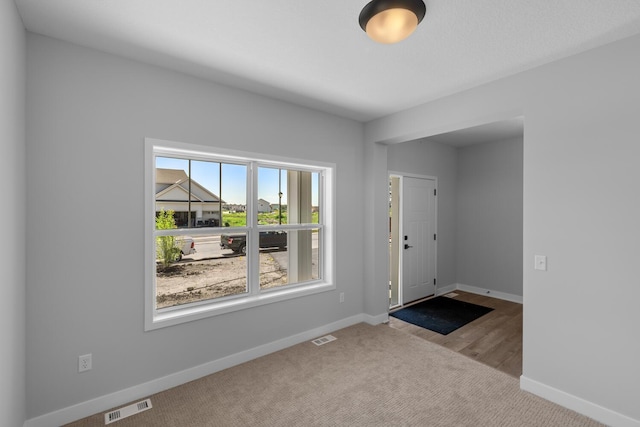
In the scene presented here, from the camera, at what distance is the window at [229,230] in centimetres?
264

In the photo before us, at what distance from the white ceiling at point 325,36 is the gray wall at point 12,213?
361 millimetres

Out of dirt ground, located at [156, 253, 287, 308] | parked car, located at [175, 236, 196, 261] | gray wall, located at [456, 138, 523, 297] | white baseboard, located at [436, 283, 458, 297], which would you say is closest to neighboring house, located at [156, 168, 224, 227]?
parked car, located at [175, 236, 196, 261]

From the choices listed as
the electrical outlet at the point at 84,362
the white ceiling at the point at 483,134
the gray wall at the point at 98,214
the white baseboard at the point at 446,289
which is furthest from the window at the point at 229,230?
the white baseboard at the point at 446,289

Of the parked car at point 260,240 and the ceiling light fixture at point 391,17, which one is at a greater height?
the ceiling light fixture at point 391,17

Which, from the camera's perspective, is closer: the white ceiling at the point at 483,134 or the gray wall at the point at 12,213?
the gray wall at the point at 12,213

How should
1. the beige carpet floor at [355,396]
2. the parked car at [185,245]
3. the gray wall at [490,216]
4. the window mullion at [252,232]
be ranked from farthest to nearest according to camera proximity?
1. the gray wall at [490,216]
2. the window mullion at [252,232]
3. the parked car at [185,245]
4. the beige carpet floor at [355,396]

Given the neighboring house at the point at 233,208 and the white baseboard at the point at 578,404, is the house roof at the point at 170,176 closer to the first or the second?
the neighboring house at the point at 233,208

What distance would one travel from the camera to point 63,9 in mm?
1797

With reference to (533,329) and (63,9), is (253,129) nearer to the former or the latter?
(63,9)

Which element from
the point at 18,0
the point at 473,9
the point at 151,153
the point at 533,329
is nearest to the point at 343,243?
the point at 533,329

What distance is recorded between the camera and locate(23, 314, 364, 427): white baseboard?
6.88ft

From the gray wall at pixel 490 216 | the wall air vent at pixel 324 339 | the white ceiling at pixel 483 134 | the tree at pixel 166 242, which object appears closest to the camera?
the tree at pixel 166 242

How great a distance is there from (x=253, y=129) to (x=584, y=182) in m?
2.82

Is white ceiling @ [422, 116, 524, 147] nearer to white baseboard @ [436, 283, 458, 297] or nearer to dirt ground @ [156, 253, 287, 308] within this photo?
→ white baseboard @ [436, 283, 458, 297]
